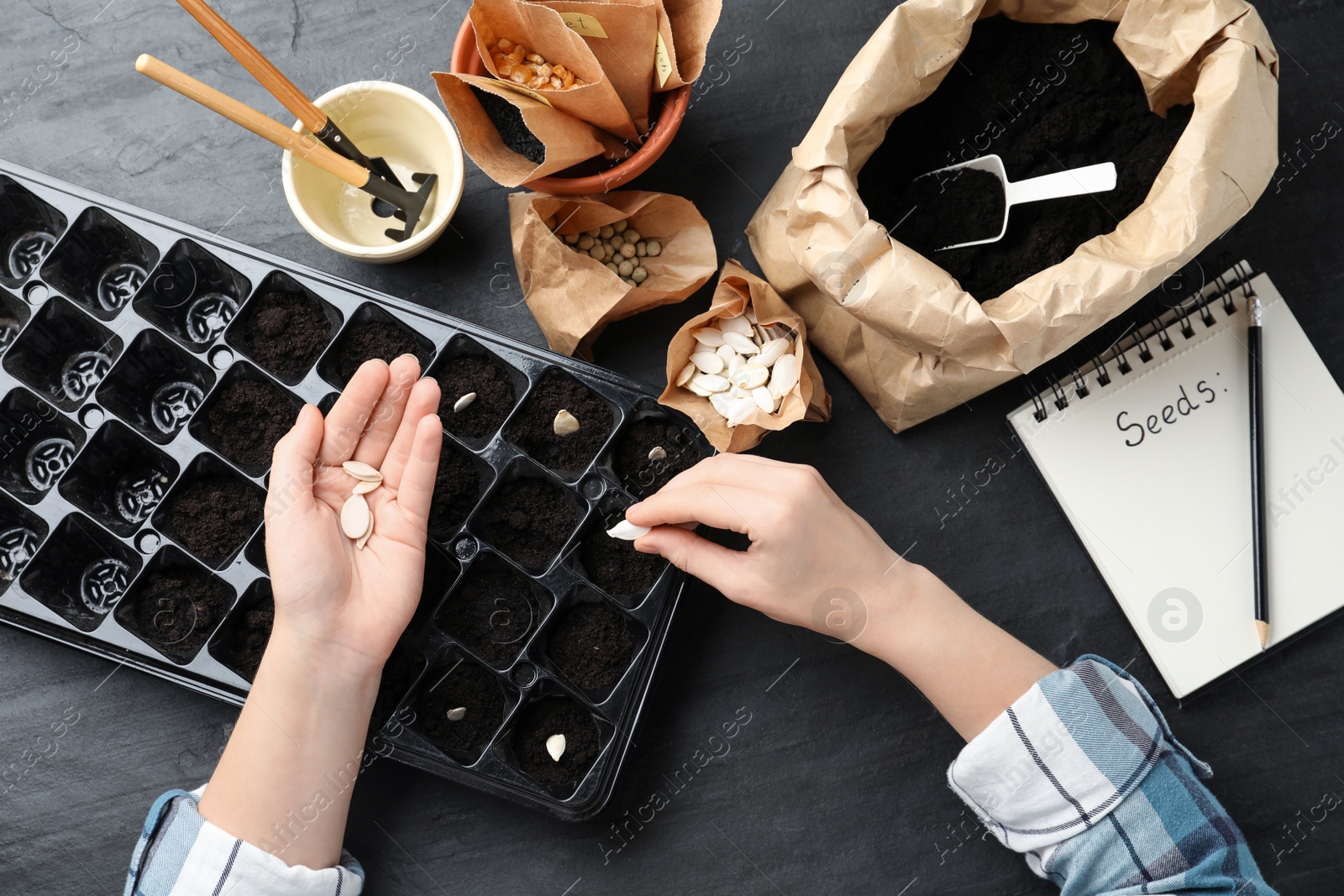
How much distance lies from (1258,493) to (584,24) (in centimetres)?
122

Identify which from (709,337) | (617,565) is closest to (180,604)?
(617,565)

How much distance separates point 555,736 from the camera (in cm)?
122

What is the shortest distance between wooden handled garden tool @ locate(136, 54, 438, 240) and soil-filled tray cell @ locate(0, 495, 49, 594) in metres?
0.70

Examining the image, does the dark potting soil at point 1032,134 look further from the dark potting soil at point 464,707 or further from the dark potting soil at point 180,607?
the dark potting soil at point 180,607

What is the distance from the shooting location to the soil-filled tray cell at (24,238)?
1.26 metres

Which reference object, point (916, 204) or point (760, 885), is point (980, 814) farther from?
point (916, 204)

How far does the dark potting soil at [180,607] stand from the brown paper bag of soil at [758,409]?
741 millimetres

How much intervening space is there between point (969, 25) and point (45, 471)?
152 cm

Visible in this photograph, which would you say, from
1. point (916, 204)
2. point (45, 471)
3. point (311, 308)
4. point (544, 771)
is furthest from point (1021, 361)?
point (45, 471)

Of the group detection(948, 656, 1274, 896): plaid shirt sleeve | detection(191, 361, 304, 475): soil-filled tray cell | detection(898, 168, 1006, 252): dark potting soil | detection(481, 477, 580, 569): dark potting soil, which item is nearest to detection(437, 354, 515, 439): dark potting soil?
detection(481, 477, 580, 569): dark potting soil

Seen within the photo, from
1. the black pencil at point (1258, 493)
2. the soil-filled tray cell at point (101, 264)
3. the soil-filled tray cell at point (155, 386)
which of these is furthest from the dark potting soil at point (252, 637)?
the black pencil at point (1258, 493)

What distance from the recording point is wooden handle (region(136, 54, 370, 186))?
0.89 metres

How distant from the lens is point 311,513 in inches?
41.5

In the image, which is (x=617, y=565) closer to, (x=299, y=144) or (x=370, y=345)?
(x=370, y=345)
